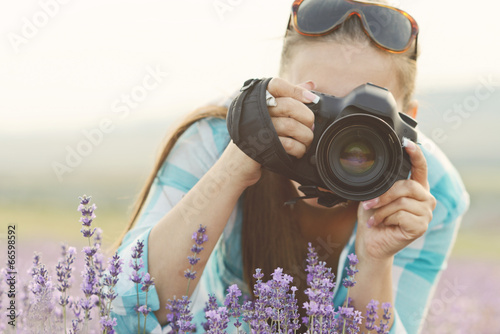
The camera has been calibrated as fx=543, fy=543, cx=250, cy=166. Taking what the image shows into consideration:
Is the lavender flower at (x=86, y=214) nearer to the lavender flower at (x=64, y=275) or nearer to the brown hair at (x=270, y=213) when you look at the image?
the lavender flower at (x=64, y=275)

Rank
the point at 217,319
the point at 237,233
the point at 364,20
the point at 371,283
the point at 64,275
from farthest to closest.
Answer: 1. the point at 237,233
2. the point at 364,20
3. the point at 371,283
4. the point at 64,275
5. the point at 217,319

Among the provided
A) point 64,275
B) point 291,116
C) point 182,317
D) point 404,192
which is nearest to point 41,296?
point 64,275

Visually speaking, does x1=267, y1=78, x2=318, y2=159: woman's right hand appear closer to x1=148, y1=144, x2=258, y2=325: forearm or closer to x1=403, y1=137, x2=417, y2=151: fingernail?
x1=148, y1=144, x2=258, y2=325: forearm

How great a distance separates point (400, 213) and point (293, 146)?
0.38 metres

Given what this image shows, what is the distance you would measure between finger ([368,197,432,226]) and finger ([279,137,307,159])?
31 centimetres

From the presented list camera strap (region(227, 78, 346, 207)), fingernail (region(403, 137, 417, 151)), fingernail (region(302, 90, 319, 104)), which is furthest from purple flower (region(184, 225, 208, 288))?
fingernail (region(403, 137, 417, 151))

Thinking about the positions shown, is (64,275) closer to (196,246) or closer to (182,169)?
(196,246)

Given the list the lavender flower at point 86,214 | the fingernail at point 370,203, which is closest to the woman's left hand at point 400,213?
the fingernail at point 370,203

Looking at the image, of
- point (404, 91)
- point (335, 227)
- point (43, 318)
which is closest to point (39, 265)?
point (43, 318)

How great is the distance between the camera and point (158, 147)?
2068mm

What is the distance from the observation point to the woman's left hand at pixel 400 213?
1.61m

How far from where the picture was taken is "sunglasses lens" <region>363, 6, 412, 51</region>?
1.91m

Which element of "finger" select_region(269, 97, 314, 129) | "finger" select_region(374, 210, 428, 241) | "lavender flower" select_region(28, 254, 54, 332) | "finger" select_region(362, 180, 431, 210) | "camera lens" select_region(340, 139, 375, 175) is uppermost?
"finger" select_region(269, 97, 314, 129)

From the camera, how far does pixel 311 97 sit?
1591 mm
